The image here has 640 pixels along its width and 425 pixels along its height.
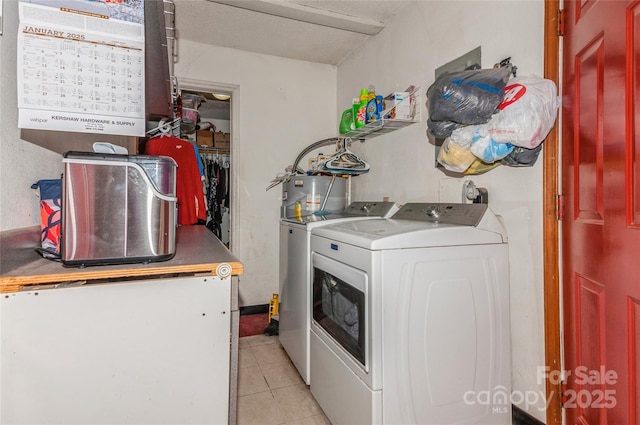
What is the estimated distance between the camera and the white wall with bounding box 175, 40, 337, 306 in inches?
125

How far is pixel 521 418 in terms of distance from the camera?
1575 mm

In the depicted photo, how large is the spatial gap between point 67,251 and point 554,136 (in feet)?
6.15

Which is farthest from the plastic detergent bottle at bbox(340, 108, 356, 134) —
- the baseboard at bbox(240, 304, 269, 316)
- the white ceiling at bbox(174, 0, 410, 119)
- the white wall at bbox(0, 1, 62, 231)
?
the white wall at bbox(0, 1, 62, 231)

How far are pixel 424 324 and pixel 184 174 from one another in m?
2.23

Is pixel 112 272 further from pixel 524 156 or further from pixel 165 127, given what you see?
pixel 165 127

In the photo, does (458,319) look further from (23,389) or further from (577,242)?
(23,389)

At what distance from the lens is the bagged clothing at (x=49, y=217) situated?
1.04m

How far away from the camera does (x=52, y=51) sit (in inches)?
38.4

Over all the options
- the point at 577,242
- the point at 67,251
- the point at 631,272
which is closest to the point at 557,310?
the point at 577,242

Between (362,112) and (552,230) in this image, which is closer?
(552,230)

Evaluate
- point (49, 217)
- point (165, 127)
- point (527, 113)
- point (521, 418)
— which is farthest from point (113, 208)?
point (165, 127)

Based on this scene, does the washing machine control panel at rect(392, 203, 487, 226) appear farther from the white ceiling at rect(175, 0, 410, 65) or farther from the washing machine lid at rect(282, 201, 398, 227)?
the white ceiling at rect(175, 0, 410, 65)

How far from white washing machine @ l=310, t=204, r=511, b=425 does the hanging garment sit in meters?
1.62

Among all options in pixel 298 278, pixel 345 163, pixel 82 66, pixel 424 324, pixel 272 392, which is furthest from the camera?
pixel 345 163
